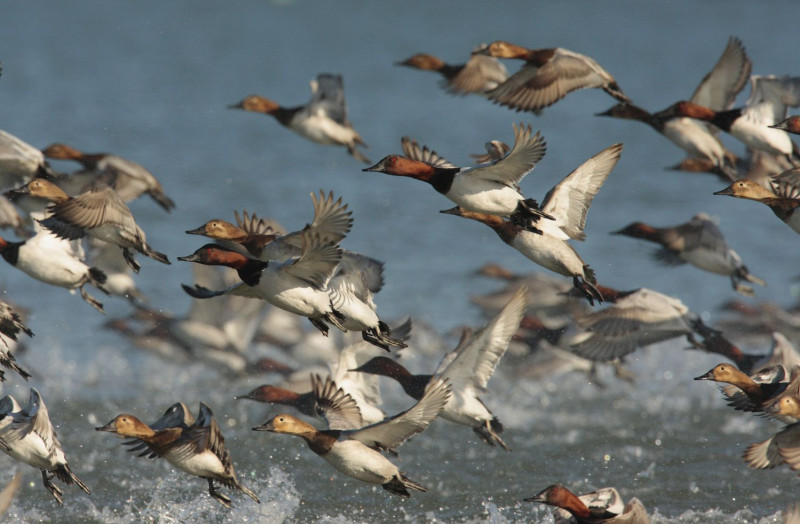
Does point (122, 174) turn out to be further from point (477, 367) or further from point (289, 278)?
point (477, 367)

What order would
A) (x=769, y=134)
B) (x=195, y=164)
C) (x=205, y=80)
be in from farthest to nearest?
(x=205, y=80), (x=195, y=164), (x=769, y=134)

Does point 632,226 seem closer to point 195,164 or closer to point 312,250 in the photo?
point 312,250

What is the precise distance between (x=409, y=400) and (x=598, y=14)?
25981mm

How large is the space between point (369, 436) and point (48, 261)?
10.0ft

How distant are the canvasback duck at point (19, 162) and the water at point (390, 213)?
8.03 ft

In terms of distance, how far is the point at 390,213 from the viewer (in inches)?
755

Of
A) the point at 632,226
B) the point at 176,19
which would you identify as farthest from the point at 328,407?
the point at 176,19

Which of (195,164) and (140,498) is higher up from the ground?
(140,498)

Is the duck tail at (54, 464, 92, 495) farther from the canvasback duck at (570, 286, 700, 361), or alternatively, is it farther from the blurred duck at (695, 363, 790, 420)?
the canvasback duck at (570, 286, 700, 361)

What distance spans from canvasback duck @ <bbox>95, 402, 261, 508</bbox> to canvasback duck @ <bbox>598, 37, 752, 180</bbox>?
503 centimetres

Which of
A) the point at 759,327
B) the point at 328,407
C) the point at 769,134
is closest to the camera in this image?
the point at 328,407

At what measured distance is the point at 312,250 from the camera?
6.14 meters

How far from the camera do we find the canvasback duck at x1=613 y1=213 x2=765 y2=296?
31.5ft

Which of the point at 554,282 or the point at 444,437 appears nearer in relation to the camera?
the point at 444,437
